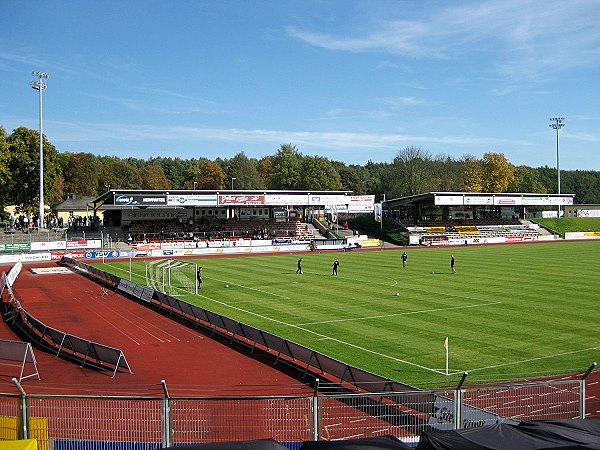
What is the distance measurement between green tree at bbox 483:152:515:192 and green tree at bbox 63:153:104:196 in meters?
82.5

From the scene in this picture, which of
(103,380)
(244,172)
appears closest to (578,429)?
(103,380)

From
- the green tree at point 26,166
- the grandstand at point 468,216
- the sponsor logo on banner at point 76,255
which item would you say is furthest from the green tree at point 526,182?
the sponsor logo on banner at point 76,255

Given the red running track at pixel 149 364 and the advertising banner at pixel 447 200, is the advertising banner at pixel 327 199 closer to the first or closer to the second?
the advertising banner at pixel 447 200

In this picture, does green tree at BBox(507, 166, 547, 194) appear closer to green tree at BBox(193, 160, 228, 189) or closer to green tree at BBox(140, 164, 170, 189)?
green tree at BBox(193, 160, 228, 189)

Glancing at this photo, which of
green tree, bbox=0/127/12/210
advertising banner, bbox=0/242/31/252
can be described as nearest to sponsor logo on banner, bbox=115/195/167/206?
advertising banner, bbox=0/242/31/252

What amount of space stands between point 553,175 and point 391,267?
15385 cm

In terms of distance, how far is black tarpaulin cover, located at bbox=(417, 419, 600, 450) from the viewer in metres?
7.05

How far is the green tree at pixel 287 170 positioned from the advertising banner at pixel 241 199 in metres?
48.5

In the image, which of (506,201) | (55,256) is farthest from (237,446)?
(506,201)

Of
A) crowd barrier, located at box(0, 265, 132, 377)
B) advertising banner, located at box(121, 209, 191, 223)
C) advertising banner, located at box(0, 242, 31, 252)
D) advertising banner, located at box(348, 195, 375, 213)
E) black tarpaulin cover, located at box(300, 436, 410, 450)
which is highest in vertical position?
advertising banner, located at box(348, 195, 375, 213)

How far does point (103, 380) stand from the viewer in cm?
1838

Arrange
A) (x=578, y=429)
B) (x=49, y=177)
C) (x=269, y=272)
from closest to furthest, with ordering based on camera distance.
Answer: (x=578, y=429)
(x=269, y=272)
(x=49, y=177)

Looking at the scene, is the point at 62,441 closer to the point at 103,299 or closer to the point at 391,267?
the point at 103,299

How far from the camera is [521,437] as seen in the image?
24.1ft
